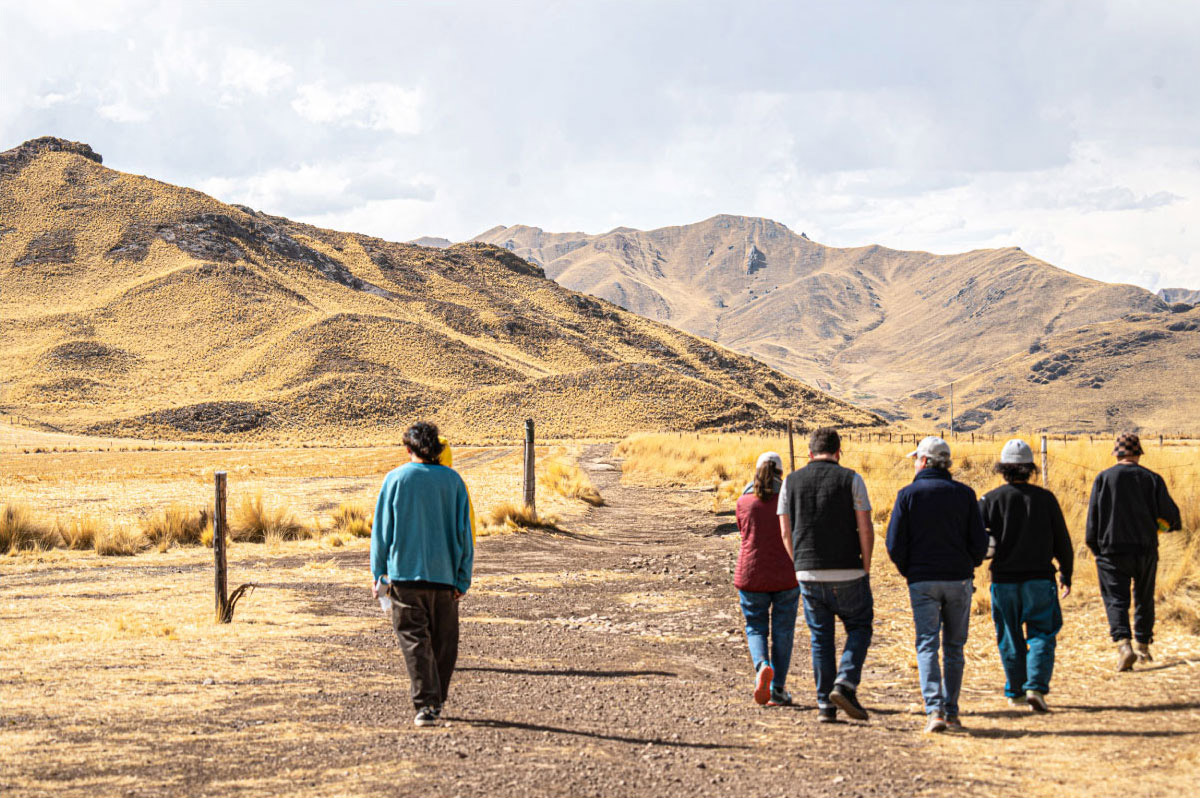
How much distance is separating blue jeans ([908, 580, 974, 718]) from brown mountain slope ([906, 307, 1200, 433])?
453 feet

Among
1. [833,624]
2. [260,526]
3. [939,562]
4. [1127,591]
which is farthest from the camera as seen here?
[260,526]

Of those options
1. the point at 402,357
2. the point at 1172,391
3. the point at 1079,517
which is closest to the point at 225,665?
the point at 1079,517

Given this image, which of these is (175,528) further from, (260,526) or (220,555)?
(220,555)

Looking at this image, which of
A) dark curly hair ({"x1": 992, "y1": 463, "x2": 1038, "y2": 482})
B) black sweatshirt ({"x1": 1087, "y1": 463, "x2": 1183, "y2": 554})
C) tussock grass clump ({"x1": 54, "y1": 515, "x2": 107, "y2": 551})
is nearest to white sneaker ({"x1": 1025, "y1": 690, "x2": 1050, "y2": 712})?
dark curly hair ({"x1": 992, "y1": 463, "x2": 1038, "y2": 482})

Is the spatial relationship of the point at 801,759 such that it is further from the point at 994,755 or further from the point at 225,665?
the point at 225,665

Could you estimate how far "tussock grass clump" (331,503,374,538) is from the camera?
18.1 meters

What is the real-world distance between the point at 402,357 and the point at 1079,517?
336 feet

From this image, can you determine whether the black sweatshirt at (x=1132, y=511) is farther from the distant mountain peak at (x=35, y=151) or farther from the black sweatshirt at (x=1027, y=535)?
the distant mountain peak at (x=35, y=151)

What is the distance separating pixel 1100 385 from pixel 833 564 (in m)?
176

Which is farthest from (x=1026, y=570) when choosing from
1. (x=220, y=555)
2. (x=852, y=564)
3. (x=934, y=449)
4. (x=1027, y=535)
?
(x=220, y=555)

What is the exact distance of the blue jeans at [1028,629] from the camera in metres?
6.59

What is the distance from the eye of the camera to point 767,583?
698 cm

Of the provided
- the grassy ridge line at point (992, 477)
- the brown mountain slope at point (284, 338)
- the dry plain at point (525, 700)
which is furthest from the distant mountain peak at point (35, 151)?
the dry plain at point (525, 700)

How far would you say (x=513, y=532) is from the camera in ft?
61.5
